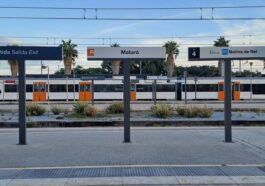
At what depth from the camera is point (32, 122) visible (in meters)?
22.0

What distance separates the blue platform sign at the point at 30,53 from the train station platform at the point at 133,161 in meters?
2.63

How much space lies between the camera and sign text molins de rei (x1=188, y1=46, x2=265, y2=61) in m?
14.6

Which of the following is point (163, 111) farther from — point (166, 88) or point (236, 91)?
point (236, 91)

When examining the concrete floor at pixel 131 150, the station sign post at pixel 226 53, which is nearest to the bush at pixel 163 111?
the concrete floor at pixel 131 150

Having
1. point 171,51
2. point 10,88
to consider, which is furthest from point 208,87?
point 171,51

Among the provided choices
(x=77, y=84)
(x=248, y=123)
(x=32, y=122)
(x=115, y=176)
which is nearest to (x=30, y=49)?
(x=115, y=176)

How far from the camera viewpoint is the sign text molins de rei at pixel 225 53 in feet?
47.9

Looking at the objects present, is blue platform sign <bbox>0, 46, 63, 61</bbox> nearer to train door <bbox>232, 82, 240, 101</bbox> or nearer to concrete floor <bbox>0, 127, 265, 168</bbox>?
concrete floor <bbox>0, 127, 265, 168</bbox>

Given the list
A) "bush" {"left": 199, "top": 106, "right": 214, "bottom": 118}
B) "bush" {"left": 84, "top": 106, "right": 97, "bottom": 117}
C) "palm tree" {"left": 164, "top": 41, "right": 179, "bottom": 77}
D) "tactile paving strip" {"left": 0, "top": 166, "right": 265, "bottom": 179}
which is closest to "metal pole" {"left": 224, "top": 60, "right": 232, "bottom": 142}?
"tactile paving strip" {"left": 0, "top": 166, "right": 265, "bottom": 179}

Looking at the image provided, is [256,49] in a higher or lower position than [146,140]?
higher

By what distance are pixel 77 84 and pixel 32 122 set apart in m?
28.1

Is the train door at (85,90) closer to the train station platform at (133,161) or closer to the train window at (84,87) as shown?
the train window at (84,87)

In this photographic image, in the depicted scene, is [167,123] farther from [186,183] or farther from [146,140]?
[186,183]

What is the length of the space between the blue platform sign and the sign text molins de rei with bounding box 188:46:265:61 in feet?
13.3
